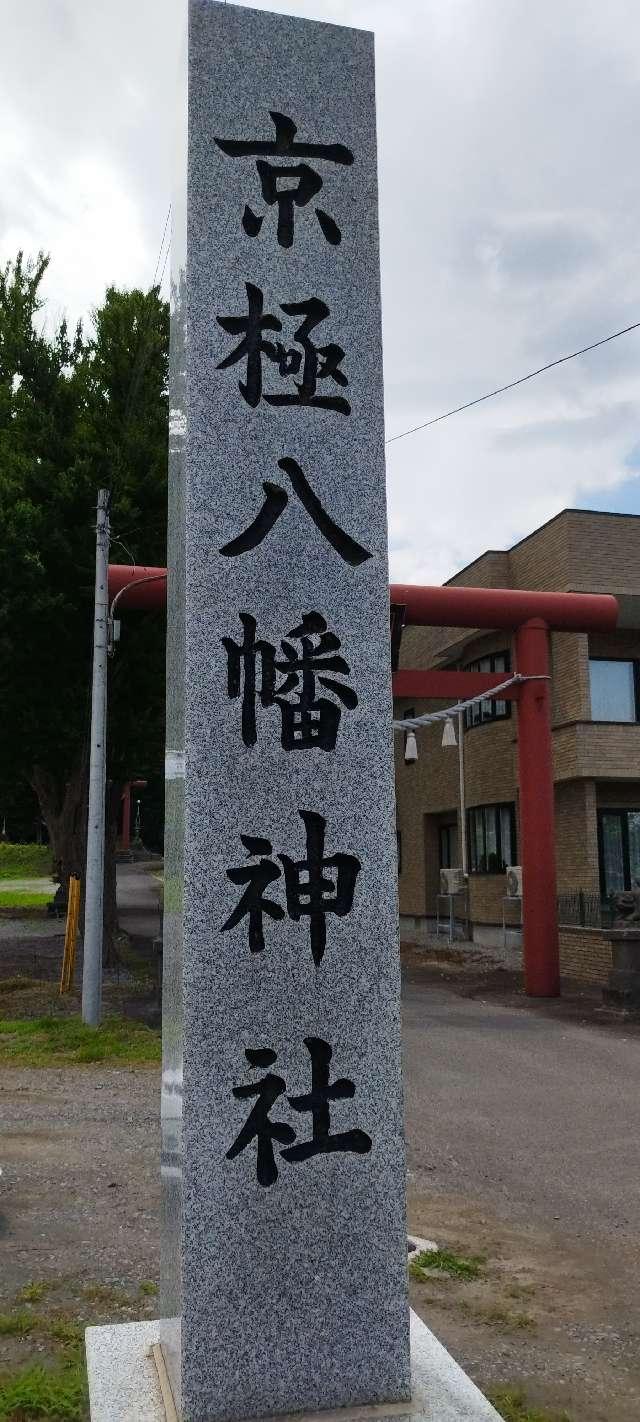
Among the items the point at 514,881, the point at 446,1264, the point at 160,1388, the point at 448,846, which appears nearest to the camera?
the point at 160,1388

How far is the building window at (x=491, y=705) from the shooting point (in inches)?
902

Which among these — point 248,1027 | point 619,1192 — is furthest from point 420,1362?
point 619,1192

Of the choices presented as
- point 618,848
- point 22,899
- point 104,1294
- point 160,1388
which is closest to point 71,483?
point 618,848

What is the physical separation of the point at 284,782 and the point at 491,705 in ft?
66.3

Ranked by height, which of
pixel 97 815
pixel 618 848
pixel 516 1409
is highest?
pixel 97 815

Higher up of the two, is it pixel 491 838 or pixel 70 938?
pixel 491 838

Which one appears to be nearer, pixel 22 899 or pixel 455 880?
pixel 455 880

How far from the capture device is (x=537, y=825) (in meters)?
15.2

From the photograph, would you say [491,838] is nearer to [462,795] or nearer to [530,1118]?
[462,795]

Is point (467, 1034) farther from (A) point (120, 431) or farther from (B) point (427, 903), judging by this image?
(B) point (427, 903)

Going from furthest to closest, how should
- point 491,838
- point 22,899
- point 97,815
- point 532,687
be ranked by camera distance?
point 22,899, point 491,838, point 532,687, point 97,815

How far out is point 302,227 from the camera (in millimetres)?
3807

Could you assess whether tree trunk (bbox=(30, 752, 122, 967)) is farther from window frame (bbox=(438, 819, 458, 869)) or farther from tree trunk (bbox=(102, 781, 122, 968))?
window frame (bbox=(438, 819, 458, 869))

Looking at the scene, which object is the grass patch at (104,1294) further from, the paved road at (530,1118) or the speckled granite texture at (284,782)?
the paved road at (530,1118)
